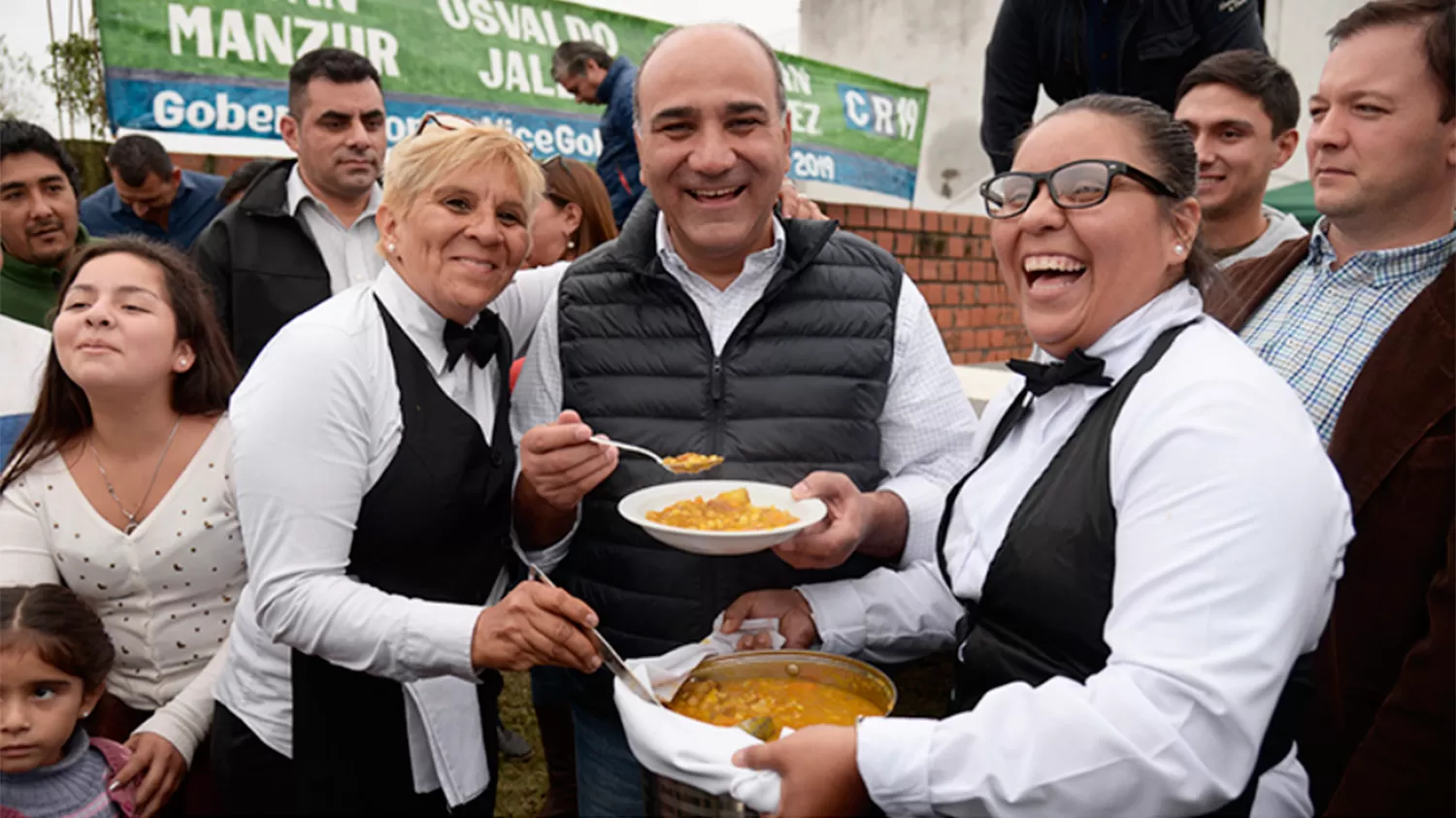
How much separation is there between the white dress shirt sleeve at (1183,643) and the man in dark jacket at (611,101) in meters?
5.15

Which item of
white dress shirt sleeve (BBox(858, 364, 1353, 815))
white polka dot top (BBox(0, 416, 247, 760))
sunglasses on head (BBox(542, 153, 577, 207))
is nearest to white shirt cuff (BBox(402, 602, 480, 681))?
white polka dot top (BBox(0, 416, 247, 760))

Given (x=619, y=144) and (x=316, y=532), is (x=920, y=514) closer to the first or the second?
(x=316, y=532)

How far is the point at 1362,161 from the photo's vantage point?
2064mm

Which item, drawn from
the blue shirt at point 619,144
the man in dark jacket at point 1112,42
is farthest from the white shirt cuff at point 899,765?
the blue shirt at point 619,144

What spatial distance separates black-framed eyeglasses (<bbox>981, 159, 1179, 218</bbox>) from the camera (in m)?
1.63

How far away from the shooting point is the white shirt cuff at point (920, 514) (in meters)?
2.26

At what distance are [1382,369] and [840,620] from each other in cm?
123

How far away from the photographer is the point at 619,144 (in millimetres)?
6281

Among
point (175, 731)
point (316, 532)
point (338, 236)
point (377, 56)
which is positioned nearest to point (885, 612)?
point (316, 532)

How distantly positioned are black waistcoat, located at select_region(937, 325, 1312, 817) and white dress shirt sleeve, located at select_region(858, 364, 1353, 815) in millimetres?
71

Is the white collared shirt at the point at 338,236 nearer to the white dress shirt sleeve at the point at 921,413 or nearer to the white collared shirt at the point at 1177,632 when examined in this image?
the white dress shirt sleeve at the point at 921,413

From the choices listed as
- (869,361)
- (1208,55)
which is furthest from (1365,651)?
(1208,55)

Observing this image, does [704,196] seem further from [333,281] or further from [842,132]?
[842,132]

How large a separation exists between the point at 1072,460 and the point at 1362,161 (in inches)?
47.2
